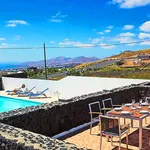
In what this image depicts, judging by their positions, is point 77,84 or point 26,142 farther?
point 77,84

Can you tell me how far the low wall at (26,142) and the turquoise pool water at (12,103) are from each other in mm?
11566

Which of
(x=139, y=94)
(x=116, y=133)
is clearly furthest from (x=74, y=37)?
(x=116, y=133)

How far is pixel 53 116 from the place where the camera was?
7434mm

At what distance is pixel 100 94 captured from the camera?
29.9 feet

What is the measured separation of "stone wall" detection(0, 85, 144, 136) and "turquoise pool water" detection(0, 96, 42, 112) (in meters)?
8.04

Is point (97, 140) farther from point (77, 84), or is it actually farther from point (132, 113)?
point (77, 84)

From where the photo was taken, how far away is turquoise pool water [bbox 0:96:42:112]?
1620 centimetres

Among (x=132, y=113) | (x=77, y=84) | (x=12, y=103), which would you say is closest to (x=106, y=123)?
(x=132, y=113)

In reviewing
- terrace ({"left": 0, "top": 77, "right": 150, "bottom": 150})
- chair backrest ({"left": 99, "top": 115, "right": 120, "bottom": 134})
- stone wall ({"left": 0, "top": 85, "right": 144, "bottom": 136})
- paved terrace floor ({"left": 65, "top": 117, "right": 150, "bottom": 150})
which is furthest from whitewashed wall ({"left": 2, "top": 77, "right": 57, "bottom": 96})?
chair backrest ({"left": 99, "top": 115, "right": 120, "bottom": 134})

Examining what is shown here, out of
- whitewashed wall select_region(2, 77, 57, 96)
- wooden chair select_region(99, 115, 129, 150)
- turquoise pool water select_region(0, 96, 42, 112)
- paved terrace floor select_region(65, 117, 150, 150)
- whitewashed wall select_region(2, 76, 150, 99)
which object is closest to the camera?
wooden chair select_region(99, 115, 129, 150)

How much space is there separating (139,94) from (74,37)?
227 feet

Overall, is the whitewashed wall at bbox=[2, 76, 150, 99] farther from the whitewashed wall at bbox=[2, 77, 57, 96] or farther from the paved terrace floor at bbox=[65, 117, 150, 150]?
the paved terrace floor at bbox=[65, 117, 150, 150]

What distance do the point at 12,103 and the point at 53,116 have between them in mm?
10254

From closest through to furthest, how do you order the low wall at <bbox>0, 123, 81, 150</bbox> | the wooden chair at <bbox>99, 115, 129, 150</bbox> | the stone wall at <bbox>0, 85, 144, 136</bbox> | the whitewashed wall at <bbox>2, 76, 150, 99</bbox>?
the low wall at <bbox>0, 123, 81, 150</bbox>, the wooden chair at <bbox>99, 115, 129, 150</bbox>, the stone wall at <bbox>0, 85, 144, 136</bbox>, the whitewashed wall at <bbox>2, 76, 150, 99</bbox>
